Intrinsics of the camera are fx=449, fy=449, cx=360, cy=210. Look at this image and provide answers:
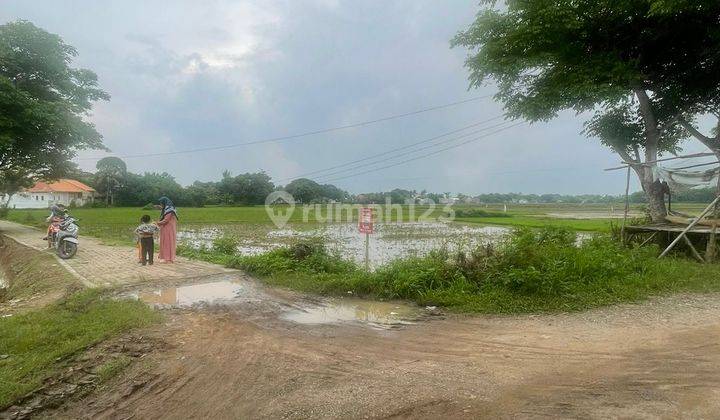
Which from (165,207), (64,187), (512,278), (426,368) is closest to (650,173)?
(512,278)

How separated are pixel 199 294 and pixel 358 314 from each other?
3.02 metres

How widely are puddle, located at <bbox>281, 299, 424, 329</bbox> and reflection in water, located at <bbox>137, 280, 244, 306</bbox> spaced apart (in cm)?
171

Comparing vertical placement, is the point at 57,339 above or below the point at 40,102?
below

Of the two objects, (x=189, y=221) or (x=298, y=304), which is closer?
(x=298, y=304)

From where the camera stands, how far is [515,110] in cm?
1376

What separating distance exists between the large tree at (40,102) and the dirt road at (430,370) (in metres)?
19.2

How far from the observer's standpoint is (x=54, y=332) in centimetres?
535

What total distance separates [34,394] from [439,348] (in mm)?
3802

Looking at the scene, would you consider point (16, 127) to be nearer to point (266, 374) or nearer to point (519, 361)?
point (266, 374)

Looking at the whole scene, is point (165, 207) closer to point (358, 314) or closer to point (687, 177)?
point (358, 314)

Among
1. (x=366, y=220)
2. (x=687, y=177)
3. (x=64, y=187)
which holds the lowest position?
(x=366, y=220)

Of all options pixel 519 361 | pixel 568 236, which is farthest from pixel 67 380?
pixel 568 236

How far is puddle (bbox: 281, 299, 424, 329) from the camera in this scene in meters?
6.09

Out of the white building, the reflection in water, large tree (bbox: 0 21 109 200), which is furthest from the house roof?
the reflection in water
